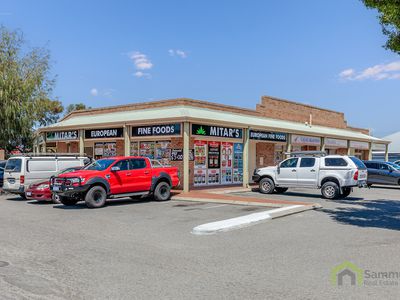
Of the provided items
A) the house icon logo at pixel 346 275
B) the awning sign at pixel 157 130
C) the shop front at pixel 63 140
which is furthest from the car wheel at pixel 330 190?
the shop front at pixel 63 140

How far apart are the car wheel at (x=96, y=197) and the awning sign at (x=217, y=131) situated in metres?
6.29

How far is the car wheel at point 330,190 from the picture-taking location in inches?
700

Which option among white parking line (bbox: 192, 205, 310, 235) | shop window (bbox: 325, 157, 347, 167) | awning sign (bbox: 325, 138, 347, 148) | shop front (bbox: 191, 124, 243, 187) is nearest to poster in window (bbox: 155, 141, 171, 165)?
shop front (bbox: 191, 124, 243, 187)

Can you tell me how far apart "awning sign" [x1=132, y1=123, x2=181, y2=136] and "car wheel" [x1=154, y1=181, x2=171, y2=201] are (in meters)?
3.34

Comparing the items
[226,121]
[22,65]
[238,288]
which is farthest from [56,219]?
[22,65]

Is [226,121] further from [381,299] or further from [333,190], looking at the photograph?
[381,299]

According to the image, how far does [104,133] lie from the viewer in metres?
23.1

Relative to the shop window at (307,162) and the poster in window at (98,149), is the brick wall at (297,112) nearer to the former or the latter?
the shop window at (307,162)

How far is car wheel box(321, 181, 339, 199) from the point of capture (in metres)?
17.8

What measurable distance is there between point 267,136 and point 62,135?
43.1ft
